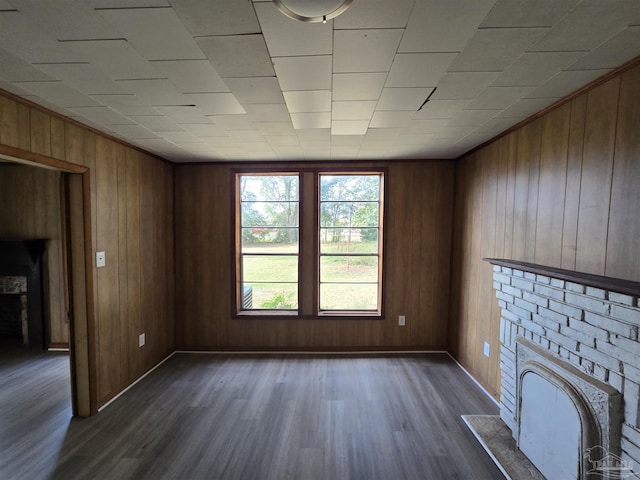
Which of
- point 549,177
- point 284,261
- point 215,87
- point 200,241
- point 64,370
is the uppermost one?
point 215,87

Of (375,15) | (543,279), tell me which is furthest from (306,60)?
(543,279)

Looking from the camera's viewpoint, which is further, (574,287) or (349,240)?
(349,240)

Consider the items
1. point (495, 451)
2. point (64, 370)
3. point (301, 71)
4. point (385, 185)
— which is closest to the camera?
point (301, 71)

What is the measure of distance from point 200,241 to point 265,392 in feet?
6.43

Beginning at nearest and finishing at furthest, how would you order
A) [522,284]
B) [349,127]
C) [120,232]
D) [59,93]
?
1. [59,93]
2. [522,284]
3. [349,127]
4. [120,232]

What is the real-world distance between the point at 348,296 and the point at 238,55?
2854 millimetres

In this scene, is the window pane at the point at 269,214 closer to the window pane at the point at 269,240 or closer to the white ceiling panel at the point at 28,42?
the window pane at the point at 269,240

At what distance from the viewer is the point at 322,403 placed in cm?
238

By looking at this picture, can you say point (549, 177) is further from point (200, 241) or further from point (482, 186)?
point (200, 241)

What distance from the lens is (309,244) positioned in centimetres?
337

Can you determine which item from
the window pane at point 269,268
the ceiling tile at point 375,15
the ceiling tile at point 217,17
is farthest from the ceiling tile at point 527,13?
the window pane at point 269,268

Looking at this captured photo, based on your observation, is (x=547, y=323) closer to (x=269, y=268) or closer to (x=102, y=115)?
(x=269, y=268)

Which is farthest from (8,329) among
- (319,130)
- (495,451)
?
(495,451)

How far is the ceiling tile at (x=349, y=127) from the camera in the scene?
210 centimetres
